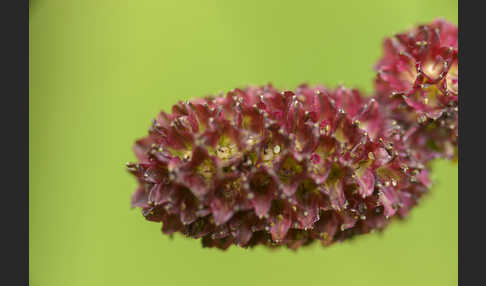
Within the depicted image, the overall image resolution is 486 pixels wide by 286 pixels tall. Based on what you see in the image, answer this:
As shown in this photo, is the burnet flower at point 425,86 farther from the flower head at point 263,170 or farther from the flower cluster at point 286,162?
the flower head at point 263,170

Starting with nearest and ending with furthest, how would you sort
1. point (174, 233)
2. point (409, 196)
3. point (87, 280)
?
1. point (174, 233)
2. point (409, 196)
3. point (87, 280)

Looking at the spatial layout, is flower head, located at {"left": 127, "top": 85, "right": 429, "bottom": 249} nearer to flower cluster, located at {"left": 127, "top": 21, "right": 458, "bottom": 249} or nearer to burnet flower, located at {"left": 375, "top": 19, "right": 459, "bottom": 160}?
flower cluster, located at {"left": 127, "top": 21, "right": 458, "bottom": 249}

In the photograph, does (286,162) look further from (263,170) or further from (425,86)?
(425,86)

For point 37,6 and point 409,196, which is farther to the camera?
point 37,6

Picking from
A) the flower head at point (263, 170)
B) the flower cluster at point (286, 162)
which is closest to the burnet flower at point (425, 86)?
the flower cluster at point (286, 162)

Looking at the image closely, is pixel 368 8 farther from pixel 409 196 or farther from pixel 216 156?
pixel 216 156

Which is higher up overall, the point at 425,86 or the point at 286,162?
the point at 425,86

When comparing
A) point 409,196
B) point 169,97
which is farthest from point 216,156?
point 169,97

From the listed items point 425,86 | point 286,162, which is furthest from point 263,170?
point 425,86
